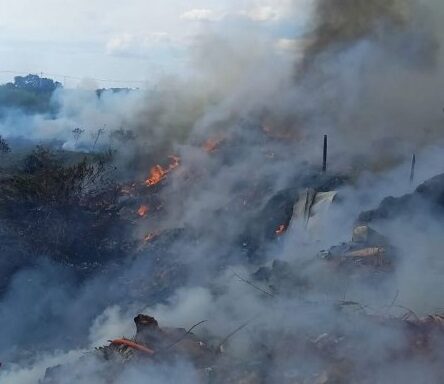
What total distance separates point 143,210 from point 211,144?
6.23m

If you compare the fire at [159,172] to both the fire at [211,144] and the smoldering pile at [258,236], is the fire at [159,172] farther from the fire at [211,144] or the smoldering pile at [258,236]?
the fire at [211,144]

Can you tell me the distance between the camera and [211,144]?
24.9m

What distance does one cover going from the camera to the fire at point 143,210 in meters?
19.8

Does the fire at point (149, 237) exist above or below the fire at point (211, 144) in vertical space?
below

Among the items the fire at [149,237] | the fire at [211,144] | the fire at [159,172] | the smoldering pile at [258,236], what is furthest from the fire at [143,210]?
the fire at [211,144]

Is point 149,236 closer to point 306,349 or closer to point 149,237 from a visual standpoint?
point 149,237

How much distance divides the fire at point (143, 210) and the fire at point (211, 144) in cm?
495

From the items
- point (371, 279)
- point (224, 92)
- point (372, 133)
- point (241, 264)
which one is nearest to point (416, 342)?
point (371, 279)

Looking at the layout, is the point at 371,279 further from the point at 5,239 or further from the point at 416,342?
the point at 5,239

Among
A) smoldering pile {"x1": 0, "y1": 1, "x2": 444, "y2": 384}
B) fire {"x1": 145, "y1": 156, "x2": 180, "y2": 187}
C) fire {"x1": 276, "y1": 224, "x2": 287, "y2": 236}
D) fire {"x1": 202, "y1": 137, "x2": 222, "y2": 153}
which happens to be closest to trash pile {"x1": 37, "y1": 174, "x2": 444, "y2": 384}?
smoldering pile {"x1": 0, "y1": 1, "x2": 444, "y2": 384}

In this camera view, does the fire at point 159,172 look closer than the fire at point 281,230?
No

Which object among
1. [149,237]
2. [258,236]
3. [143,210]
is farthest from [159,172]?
[258,236]

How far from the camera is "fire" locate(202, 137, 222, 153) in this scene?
23931 mm

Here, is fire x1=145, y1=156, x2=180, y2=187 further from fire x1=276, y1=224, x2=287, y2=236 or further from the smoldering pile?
fire x1=276, y1=224, x2=287, y2=236
